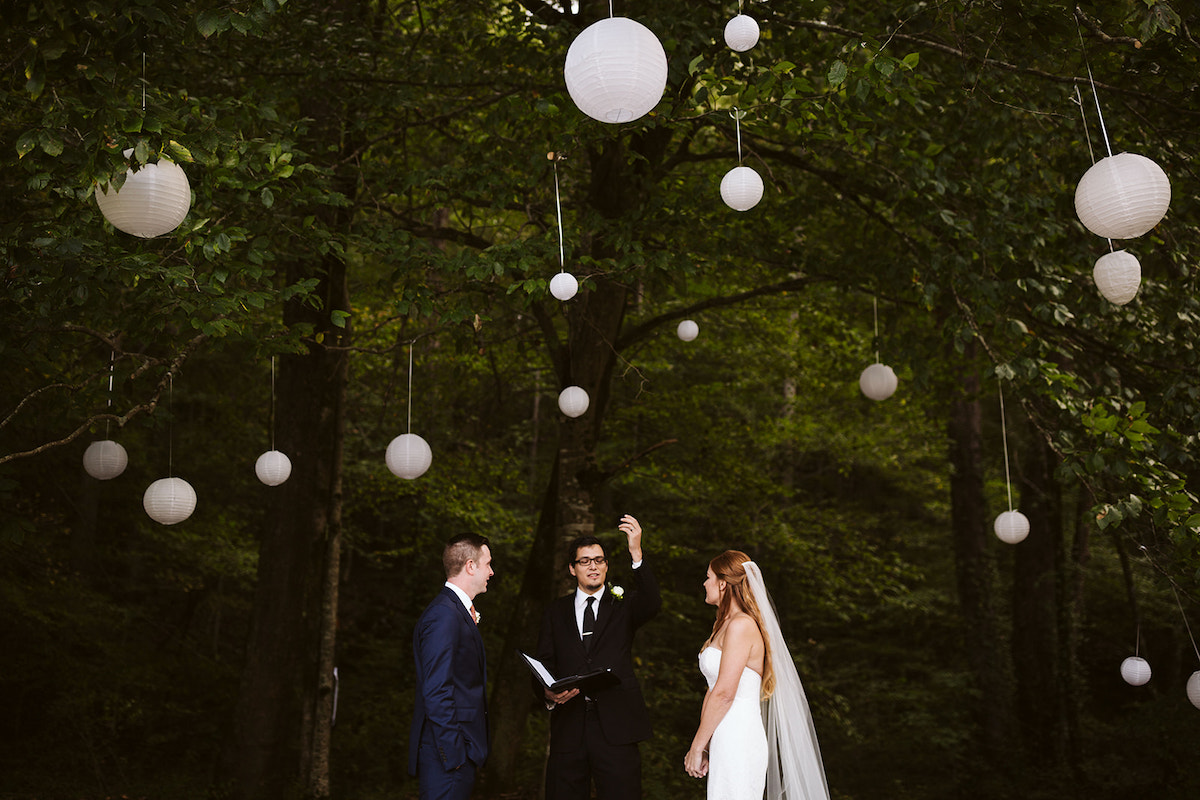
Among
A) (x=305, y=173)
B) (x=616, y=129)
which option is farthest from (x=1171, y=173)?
(x=305, y=173)

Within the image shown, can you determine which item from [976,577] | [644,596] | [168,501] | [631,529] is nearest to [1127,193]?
[631,529]

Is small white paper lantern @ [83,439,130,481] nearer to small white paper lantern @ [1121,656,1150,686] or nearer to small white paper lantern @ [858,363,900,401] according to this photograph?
small white paper lantern @ [858,363,900,401]

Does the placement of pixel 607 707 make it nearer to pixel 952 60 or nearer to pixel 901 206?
pixel 901 206

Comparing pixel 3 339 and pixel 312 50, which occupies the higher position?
pixel 312 50

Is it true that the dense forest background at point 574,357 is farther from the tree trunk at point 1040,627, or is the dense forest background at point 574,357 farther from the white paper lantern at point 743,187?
the white paper lantern at point 743,187

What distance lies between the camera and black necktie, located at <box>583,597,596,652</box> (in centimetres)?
482

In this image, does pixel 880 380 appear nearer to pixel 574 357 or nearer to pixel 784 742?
pixel 574 357

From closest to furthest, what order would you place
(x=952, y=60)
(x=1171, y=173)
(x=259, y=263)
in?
1. (x=259, y=263)
2. (x=1171, y=173)
3. (x=952, y=60)

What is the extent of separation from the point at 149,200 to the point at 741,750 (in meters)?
3.33

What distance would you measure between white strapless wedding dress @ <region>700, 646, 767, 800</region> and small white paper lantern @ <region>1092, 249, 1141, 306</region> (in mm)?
2522

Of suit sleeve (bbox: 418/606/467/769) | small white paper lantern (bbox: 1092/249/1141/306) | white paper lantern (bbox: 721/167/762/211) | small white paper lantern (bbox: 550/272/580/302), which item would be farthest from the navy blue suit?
small white paper lantern (bbox: 1092/249/1141/306)

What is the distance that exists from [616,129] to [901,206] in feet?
7.04

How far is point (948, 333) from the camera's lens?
5863 millimetres

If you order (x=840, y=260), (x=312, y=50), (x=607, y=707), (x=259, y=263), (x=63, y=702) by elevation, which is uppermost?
(x=312, y=50)
